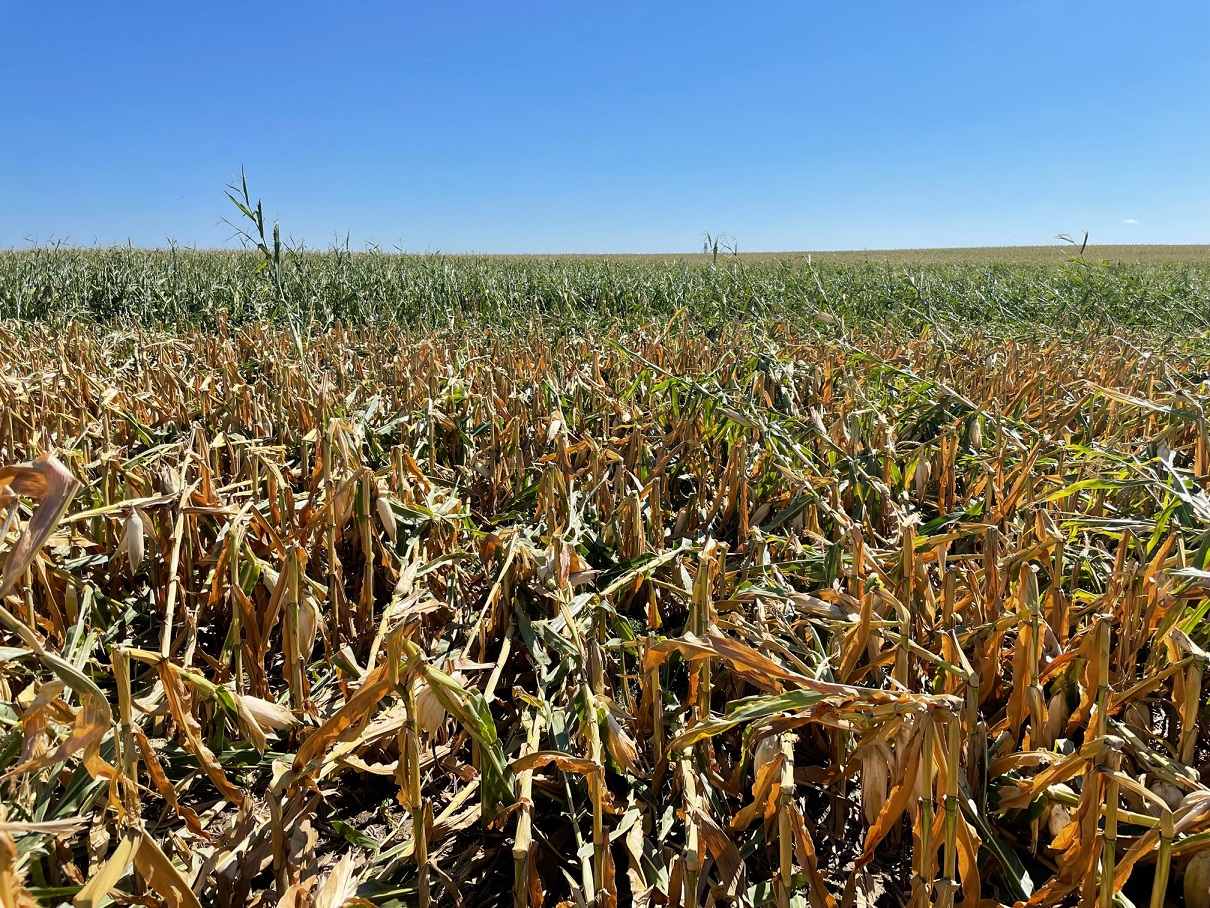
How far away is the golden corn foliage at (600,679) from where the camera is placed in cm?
83

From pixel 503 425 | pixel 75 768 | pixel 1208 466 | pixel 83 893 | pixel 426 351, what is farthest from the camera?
pixel 426 351

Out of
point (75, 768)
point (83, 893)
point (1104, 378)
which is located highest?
point (1104, 378)

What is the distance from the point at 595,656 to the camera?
110 centimetres

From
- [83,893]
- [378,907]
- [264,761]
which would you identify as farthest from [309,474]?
[83,893]

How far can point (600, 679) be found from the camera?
104 centimetres

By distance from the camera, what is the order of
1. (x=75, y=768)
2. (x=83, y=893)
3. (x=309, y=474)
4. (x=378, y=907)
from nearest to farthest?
(x=83, y=893) < (x=378, y=907) < (x=75, y=768) < (x=309, y=474)

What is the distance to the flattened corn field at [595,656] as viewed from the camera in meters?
0.85

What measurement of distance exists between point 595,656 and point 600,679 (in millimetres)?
66

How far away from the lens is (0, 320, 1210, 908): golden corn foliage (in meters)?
0.83

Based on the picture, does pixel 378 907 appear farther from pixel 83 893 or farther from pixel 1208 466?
pixel 1208 466

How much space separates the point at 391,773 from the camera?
116cm

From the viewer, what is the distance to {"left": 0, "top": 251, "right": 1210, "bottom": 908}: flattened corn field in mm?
845

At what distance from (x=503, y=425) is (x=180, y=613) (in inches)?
48.7

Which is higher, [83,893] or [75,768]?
[83,893]
